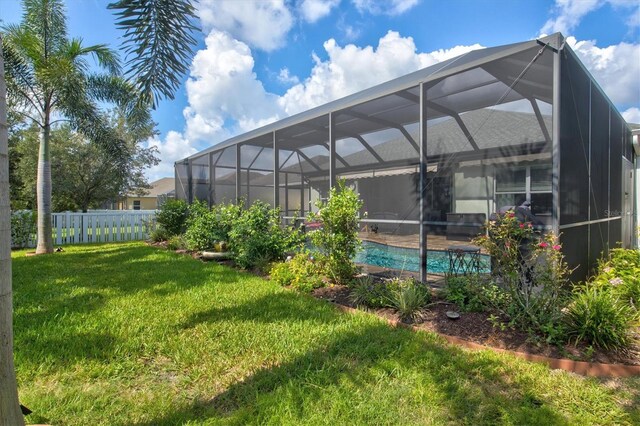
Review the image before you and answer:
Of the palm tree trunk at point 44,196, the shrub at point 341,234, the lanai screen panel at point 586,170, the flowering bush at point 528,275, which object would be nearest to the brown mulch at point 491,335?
the flowering bush at point 528,275

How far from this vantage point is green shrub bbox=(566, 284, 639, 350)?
2596 millimetres

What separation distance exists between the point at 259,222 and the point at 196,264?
1.54m

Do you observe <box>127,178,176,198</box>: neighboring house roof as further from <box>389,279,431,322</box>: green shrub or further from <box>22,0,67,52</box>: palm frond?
<box>389,279,431,322</box>: green shrub

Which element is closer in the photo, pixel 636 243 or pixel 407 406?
pixel 407 406

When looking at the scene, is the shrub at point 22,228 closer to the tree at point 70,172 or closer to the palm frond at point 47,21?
the tree at point 70,172

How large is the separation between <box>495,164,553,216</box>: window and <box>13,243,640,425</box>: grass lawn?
2.59 meters

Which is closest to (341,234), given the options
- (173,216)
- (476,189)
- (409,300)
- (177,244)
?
(409,300)

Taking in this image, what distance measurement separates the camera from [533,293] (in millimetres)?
3062

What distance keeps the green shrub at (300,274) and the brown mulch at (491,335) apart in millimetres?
733

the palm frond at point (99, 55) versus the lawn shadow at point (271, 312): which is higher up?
the palm frond at point (99, 55)

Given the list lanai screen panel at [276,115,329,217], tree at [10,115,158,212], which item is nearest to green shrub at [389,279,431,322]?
lanai screen panel at [276,115,329,217]

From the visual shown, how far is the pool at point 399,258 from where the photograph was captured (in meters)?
4.89

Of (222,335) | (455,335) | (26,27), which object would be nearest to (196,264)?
(222,335)

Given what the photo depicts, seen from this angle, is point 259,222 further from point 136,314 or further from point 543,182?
point 543,182
